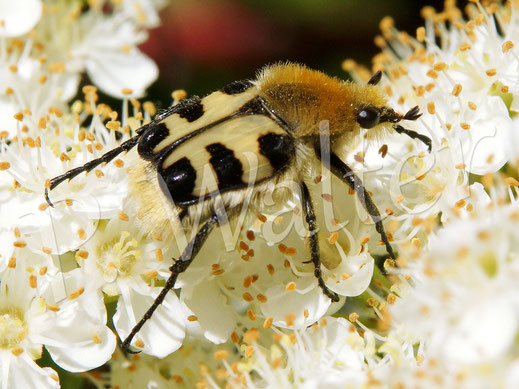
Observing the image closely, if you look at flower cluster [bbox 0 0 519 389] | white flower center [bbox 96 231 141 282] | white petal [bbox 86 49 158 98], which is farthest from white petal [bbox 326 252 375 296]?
white petal [bbox 86 49 158 98]

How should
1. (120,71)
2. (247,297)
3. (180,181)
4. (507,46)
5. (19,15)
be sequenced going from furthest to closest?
(120,71)
(19,15)
(507,46)
(247,297)
(180,181)

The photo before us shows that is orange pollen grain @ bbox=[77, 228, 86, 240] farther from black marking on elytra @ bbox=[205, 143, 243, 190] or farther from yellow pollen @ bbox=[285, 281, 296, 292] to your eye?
yellow pollen @ bbox=[285, 281, 296, 292]

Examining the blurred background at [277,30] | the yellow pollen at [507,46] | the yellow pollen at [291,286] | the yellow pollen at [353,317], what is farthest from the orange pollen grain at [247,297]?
the blurred background at [277,30]

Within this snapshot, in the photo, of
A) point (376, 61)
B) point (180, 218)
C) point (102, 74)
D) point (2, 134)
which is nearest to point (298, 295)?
point (180, 218)

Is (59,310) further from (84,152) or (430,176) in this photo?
(430,176)

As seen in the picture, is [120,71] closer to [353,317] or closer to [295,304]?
[295,304]

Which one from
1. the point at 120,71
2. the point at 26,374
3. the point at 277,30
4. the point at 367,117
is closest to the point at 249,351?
the point at 26,374
